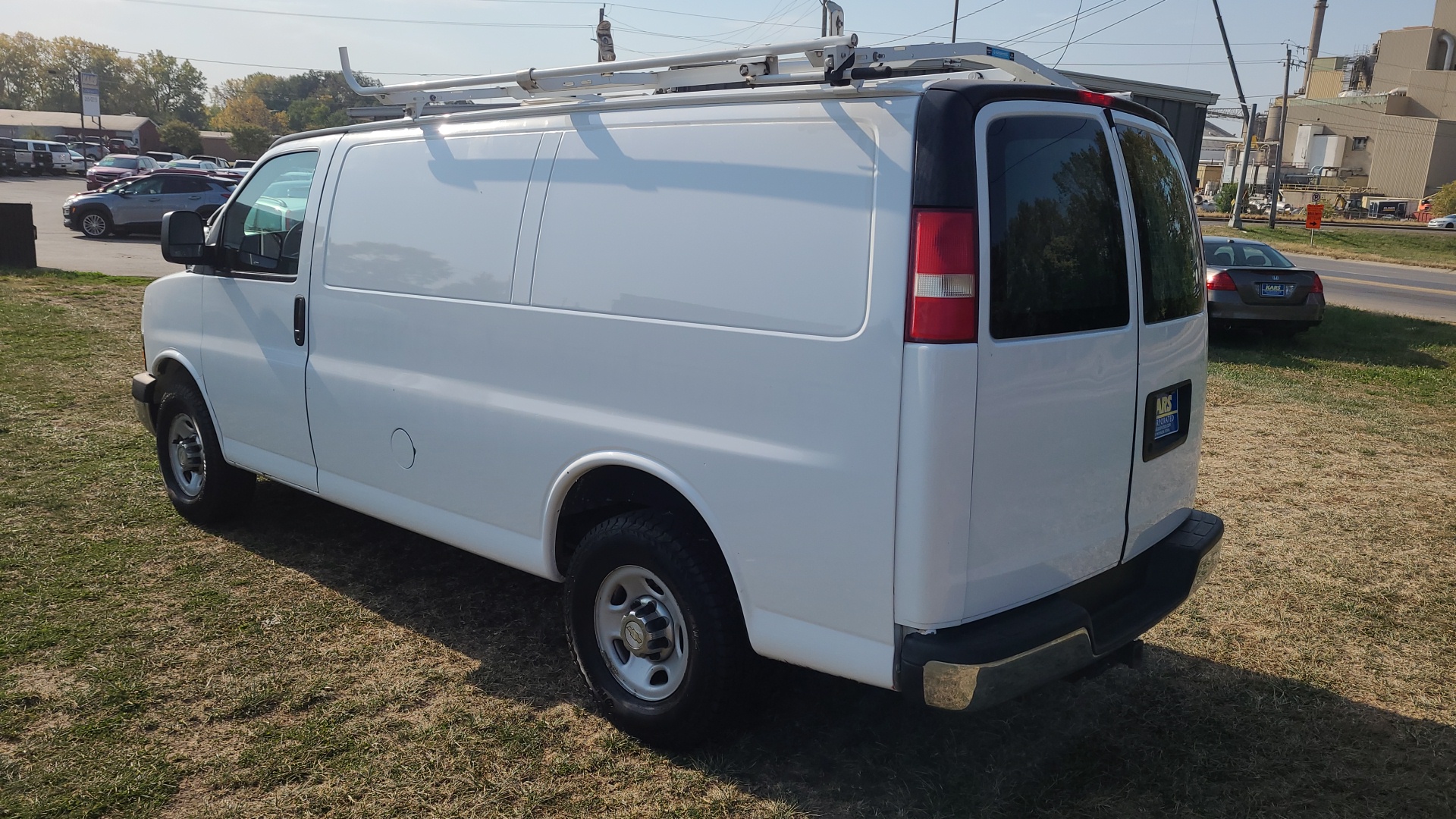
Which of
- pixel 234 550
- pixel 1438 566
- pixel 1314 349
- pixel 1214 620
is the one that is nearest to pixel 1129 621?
pixel 1214 620

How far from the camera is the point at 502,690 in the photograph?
3.94 meters

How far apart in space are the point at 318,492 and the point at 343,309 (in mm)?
914

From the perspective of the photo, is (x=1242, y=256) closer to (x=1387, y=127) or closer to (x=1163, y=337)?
(x=1163, y=337)

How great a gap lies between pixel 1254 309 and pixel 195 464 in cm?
1201

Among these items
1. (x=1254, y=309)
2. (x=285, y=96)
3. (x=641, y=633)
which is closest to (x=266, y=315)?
(x=641, y=633)

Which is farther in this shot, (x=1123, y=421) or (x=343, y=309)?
(x=343, y=309)

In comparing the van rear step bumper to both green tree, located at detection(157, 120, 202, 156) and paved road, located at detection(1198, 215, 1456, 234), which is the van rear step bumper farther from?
green tree, located at detection(157, 120, 202, 156)

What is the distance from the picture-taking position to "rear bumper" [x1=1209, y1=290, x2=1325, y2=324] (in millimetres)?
12828

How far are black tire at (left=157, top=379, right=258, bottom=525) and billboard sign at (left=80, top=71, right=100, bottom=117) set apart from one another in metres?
62.1

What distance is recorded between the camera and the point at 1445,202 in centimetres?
6266

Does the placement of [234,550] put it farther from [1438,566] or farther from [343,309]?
[1438,566]

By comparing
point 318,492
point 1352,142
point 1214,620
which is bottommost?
point 1214,620

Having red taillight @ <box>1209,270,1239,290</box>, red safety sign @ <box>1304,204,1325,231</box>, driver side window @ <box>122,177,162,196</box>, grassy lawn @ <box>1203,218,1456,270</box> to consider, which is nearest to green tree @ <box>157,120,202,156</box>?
driver side window @ <box>122,177,162,196</box>

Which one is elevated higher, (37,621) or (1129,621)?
(1129,621)
